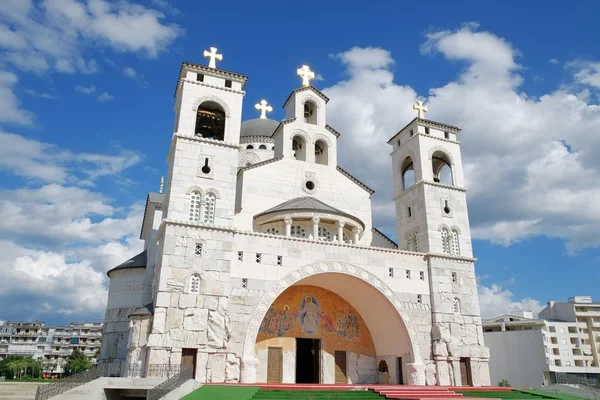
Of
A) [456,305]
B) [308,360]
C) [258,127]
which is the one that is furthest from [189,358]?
[258,127]

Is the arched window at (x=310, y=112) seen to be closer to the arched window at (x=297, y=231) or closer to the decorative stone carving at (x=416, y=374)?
the arched window at (x=297, y=231)

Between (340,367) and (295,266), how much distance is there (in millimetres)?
5595

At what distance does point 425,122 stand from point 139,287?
17530 millimetres

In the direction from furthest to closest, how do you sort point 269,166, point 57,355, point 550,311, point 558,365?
1. point 57,355
2. point 550,311
3. point 558,365
4. point 269,166

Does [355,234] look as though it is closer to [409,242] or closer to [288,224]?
[409,242]

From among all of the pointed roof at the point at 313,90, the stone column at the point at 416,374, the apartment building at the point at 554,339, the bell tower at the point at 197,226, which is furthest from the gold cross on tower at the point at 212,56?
the apartment building at the point at 554,339

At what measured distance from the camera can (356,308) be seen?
885 inches

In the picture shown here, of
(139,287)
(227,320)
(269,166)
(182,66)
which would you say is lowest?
(227,320)

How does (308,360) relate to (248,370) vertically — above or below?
above

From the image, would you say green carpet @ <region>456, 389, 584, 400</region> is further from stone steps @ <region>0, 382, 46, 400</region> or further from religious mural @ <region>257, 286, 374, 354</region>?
stone steps @ <region>0, 382, 46, 400</region>

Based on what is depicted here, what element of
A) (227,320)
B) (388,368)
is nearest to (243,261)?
(227,320)

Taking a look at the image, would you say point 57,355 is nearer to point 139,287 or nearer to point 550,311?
point 139,287

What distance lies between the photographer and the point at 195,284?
17.5 m

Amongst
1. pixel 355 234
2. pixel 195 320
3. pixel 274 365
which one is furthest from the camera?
pixel 355 234
